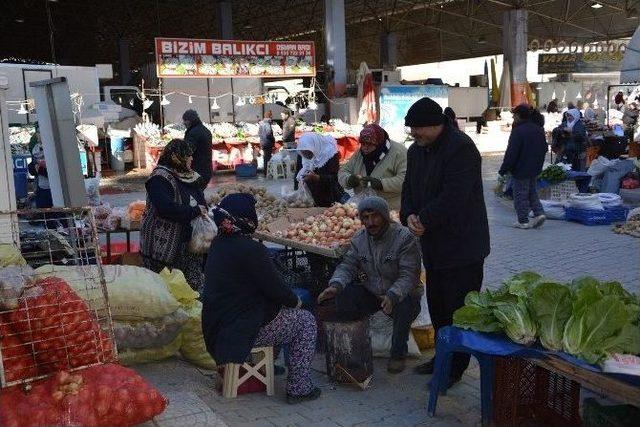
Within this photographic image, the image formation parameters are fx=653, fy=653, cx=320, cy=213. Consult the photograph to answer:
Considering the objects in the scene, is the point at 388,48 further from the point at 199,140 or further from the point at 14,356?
the point at 14,356

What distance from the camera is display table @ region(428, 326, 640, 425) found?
287cm

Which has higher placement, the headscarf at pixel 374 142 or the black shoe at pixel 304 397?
the headscarf at pixel 374 142

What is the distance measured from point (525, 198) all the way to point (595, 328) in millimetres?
6917

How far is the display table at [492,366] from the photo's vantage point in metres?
2.87

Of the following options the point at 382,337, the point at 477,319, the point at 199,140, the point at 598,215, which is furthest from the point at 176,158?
the point at 598,215

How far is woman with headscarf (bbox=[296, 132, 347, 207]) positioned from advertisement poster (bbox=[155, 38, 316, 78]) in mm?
12306

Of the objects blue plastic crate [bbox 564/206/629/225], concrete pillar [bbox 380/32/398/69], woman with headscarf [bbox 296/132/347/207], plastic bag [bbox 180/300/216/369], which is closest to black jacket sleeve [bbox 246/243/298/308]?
plastic bag [bbox 180/300/216/369]

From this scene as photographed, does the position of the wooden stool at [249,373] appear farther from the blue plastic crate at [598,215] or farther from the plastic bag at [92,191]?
the blue plastic crate at [598,215]

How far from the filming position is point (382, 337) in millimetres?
4945

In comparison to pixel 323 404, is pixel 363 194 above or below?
above

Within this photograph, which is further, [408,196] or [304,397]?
[408,196]

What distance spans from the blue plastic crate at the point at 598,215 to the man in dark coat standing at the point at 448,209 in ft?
21.5

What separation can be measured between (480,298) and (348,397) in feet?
4.00

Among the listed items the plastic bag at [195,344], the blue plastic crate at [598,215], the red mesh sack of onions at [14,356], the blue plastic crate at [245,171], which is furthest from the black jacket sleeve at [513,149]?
A: the blue plastic crate at [245,171]
